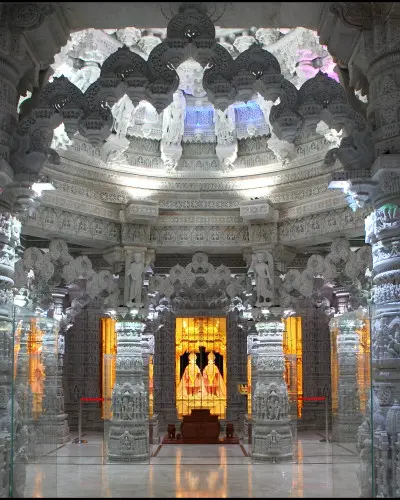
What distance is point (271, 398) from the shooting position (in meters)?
13.4

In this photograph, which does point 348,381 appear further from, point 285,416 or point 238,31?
point 238,31

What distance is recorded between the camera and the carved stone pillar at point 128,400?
12922 millimetres

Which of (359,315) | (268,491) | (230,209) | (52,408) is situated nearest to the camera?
(359,315)

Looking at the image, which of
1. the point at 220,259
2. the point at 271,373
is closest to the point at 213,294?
the point at 220,259

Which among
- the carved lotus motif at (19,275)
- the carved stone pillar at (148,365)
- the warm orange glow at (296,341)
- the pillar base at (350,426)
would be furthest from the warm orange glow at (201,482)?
the warm orange glow at (296,341)

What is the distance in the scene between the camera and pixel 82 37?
11922 mm

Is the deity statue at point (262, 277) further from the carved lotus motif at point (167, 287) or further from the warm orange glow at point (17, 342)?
the warm orange glow at point (17, 342)

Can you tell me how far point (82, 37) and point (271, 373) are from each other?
6.44m

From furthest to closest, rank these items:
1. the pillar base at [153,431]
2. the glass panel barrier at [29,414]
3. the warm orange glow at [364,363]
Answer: the pillar base at [153,431] < the warm orange glow at [364,363] < the glass panel barrier at [29,414]

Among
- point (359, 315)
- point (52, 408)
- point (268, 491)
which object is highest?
point (359, 315)

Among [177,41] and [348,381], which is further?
[348,381]

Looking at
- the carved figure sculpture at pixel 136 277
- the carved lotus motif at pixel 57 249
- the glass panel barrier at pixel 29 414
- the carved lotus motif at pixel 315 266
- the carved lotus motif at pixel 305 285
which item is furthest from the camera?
the carved lotus motif at pixel 305 285

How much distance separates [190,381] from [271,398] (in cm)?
745

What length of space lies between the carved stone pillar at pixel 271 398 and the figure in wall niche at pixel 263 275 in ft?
0.77
